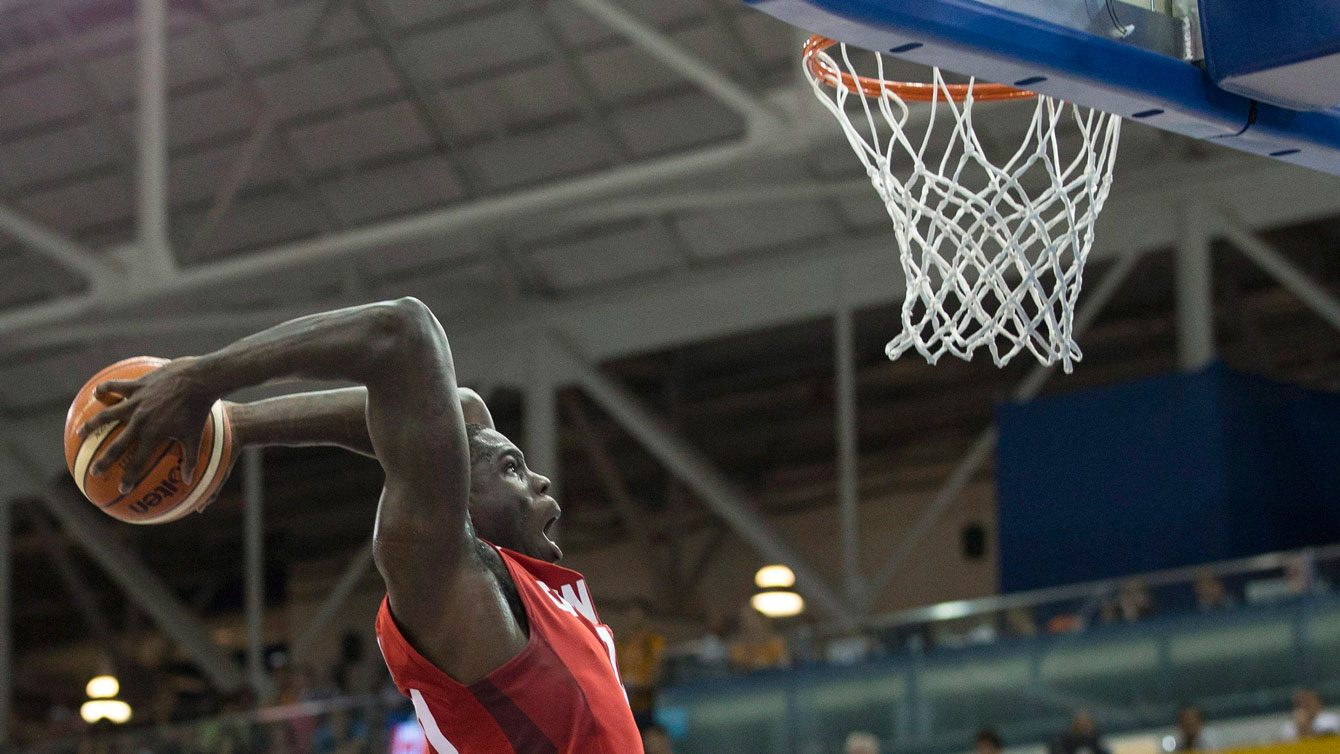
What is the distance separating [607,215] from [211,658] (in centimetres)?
923

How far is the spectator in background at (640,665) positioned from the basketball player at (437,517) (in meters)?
10.1

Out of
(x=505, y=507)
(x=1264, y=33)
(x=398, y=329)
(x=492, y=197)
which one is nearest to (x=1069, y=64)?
(x=1264, y=33)

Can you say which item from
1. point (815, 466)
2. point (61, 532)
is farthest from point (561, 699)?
point (61, 532)

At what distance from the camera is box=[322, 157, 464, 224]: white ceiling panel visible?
1961cm

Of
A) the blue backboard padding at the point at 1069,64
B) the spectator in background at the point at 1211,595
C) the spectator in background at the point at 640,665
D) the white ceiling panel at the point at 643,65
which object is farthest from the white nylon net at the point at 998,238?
the white ceiling panel at the point at 643,65

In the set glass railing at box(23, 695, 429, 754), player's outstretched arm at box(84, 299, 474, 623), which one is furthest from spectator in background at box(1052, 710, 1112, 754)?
player's outstretched arm at box(84, 299, 474, 623)

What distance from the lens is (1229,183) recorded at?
18.4 m

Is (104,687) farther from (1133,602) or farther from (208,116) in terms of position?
(1133,602)

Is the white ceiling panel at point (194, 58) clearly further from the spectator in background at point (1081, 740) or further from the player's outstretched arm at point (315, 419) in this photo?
the player's outstretched arm at point (315, 419)

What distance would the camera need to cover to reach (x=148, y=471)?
3.13 m

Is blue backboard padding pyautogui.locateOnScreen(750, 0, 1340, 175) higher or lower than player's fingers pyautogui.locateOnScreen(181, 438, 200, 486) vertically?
higher

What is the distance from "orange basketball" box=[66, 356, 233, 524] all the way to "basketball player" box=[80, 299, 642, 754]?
40 millimetres

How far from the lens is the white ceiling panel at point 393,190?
19.6 metres

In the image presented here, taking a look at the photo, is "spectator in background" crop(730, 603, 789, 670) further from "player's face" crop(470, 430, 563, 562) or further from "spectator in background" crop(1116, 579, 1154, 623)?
"player's face" crop(470, 430, 563, 562)
